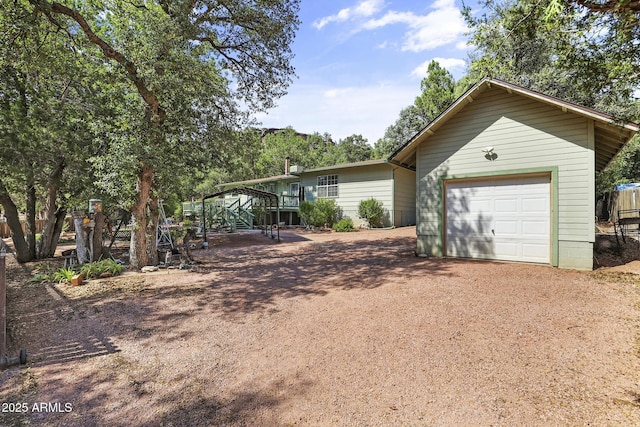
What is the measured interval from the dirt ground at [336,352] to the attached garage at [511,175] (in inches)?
44.1

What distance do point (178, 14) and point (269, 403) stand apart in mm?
8219

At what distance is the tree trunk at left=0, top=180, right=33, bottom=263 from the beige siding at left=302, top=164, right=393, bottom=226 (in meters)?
14.6

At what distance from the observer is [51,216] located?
35.1 ft

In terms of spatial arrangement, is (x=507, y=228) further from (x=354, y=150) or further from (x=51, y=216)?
(x=354, y=150)

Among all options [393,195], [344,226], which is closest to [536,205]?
[393,195]

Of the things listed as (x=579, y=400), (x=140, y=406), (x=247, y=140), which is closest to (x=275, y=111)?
(x=247, y=140)

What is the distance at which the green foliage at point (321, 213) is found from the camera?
18672 mm

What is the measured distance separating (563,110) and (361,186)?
39.4 feet

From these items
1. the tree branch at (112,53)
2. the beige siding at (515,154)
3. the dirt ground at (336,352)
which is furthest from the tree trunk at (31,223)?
the beige siding at (515,154)

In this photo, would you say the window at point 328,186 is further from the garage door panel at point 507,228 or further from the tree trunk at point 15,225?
the tree trunk at point 15,225

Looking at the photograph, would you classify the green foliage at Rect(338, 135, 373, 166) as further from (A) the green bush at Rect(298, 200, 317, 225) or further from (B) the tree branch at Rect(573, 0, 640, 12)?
(B) the tree branch at Rect(573, 0, 640, 12)

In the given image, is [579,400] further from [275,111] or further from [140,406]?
[275,111]

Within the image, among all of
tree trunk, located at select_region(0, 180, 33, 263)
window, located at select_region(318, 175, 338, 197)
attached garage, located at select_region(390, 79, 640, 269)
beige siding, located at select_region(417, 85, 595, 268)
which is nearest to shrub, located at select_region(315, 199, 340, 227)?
window, located at select_region(318, 175, 338, 197)

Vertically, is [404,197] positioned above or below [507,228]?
above
